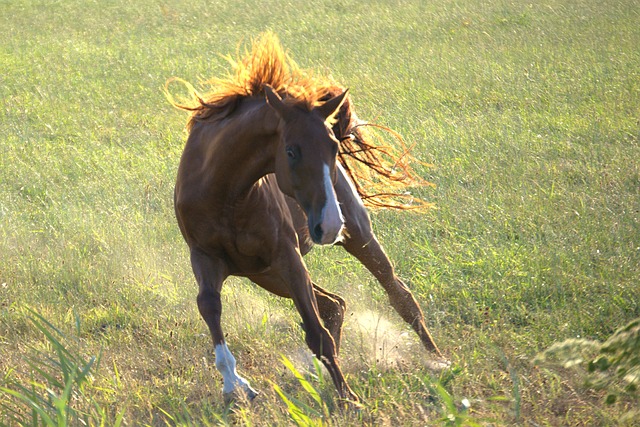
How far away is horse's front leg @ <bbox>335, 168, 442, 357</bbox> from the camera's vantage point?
5594mm

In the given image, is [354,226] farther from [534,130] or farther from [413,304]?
[534,130]

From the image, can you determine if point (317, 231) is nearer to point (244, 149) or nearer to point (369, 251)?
point (244, 149)

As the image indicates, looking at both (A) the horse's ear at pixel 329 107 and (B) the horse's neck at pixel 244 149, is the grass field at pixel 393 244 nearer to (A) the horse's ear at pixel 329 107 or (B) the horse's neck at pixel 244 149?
(B) the horse's neck at pixel 244 149

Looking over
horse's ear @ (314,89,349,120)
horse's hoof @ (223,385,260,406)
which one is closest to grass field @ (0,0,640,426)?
horse's hoof @ (223,385,260,406)

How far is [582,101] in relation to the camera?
12.2 m

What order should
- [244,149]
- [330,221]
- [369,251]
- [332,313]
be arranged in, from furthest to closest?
[369,251]
[332,313]
[244,149]
[330,221]

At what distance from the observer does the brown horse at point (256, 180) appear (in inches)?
171

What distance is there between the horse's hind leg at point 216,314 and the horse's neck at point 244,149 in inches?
15.6

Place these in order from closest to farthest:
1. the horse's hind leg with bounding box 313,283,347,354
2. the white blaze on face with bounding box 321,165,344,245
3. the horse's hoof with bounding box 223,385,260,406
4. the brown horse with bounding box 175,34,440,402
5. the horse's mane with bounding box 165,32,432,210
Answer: the white blaze on face with bounding box 321,165,344,245 → the brown horse with bounding box 175,34,440,402 → the horse's hoof with bounding box 223,385,260,406 → the horse's mane with bounding box 165,32,432,210 → the horse's hind leg with bounding box 313,283,347,354

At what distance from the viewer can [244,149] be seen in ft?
15.3

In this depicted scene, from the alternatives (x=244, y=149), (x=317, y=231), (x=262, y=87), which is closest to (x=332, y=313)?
(x=244, y=149)

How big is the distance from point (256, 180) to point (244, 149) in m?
0.17

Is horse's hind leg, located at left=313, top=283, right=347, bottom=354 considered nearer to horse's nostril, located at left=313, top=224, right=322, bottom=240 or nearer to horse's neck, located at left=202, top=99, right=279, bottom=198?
horse's neck, located at left=202, top=99, right=279, bottom=198

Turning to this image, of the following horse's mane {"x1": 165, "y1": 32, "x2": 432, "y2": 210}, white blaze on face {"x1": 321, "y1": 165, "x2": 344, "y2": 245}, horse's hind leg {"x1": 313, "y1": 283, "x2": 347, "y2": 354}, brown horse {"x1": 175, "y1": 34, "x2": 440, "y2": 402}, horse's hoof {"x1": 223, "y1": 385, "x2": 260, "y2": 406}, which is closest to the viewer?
white blaze on face {"x1": 321, "y1": 165, "x2": 344, "y2": 245}
